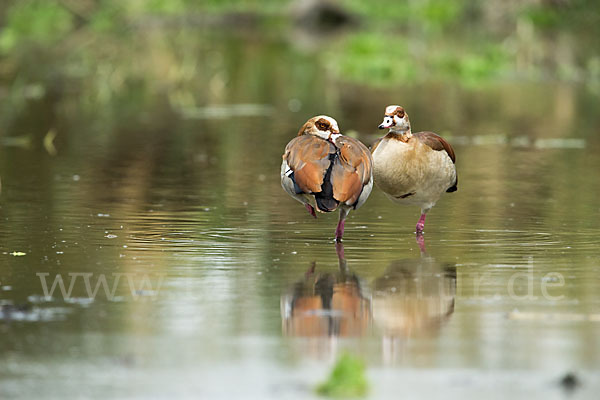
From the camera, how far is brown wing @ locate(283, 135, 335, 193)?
10352 millimetres

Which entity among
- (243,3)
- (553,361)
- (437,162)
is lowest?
(553,361)

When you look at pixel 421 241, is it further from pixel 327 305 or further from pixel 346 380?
pixel 346 380

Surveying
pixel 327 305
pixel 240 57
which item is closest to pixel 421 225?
pixel 327 305

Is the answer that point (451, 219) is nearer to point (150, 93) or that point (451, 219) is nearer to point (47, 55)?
point (150, 93)

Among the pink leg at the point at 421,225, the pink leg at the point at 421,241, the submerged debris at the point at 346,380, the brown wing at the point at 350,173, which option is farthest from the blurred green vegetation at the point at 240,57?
the submerged debris at the point at 346,380

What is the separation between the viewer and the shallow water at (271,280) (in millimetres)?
6961

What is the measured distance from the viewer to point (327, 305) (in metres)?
8.54

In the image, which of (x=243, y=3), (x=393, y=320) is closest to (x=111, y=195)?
(x=393, y=320)

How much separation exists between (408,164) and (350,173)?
1068 mm

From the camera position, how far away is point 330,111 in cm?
2370

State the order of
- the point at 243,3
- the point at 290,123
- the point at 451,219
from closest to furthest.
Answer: the point at 451,219
the point at 290,123
the point at 243,3

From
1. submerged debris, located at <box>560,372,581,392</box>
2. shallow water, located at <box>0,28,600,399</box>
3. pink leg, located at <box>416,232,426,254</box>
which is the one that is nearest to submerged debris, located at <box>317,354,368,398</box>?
shallow water, located at <box>0,28,600,399</box>

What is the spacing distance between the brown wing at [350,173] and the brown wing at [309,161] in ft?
0.32

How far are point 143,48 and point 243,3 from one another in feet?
101
